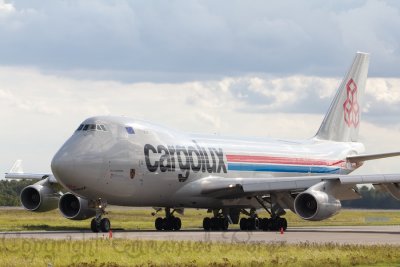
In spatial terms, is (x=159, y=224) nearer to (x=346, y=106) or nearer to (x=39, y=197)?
(x=39, y=197)

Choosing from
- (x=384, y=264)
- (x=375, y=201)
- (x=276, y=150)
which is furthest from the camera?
(x=375, y=201)

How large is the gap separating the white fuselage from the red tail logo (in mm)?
8487

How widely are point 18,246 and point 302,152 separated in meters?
33.1

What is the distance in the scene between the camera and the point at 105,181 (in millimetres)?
46344

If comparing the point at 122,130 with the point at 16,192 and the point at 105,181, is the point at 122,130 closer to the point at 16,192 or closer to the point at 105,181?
the point at 105,181

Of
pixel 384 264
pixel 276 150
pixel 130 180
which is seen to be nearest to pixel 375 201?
pixel 276 150

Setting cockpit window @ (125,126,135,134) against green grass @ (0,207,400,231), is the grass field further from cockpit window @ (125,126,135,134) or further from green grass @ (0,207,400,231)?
green grass @ (0,207,400,231)

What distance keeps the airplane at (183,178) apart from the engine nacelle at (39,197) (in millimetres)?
56

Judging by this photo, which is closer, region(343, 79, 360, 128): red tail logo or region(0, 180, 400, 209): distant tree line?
region(343, 79, 360, 128): red tail logo

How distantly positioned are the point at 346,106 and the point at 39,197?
981 inches

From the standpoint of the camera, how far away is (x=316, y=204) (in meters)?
48.7

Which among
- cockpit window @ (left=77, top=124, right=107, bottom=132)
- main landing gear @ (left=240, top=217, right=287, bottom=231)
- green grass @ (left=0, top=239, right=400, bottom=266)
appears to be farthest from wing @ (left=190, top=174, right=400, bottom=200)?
green grass @ (left=0, top=239, right=400, bottom=266)

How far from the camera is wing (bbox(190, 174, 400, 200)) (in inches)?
1906

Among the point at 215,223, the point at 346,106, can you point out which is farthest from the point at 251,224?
the point at 346,106
